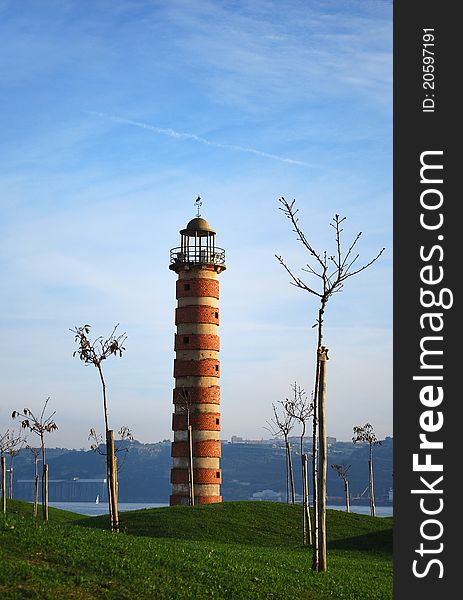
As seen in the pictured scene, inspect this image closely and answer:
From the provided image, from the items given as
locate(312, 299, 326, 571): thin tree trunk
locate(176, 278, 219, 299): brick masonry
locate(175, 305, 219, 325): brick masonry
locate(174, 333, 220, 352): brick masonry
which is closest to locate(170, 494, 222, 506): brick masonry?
locate(174, 333, 220, 352): brick masonry

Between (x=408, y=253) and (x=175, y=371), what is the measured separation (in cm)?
5933

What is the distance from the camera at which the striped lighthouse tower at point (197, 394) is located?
76062 millimetres

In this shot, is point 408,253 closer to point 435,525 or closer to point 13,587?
point 435,525

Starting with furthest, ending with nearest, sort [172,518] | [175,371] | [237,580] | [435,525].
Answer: [175,371] → [172,518] → [237,580] → [435,525]

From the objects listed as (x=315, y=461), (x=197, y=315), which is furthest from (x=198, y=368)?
(x=315, y=461)

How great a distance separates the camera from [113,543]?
93.9 feet

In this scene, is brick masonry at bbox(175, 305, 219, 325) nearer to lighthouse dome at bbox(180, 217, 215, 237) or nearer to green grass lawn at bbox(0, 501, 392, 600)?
lighthouse dome at bbox(180, 217, 215, 237)

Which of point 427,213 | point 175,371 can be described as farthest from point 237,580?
point 175,371

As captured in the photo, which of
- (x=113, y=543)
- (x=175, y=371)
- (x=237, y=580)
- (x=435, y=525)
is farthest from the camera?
(x=175, y=371)

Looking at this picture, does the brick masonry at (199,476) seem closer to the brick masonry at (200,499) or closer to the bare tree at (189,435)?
the bare tree at (189,435)

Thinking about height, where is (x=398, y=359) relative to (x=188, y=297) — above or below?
below

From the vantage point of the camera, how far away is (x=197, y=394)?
76.1m

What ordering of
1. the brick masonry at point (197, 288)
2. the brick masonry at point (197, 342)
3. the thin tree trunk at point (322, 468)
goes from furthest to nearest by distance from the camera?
1. the brick masonry at point (197, 288)
2. the brick masonry at point (197, 342)
3. the thin tree trunk at point (322, 468)

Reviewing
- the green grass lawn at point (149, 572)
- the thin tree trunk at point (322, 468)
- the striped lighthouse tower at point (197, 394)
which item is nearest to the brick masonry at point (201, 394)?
the striped lighthouse tower at point (197, 394)
